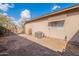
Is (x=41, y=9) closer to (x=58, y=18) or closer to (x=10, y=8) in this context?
(x=58, y=18)

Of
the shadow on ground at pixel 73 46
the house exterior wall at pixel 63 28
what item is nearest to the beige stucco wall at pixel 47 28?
the house exterior wall at pixel 63 28

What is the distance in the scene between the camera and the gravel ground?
2.29 metres

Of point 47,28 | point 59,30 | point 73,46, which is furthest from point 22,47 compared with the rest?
point 73,46

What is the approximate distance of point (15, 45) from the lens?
7.62 feet

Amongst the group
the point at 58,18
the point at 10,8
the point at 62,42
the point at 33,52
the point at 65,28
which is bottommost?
the point at 33,52

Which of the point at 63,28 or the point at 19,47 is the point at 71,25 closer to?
the point at 63,28

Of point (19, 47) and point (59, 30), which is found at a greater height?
point (59, 30)

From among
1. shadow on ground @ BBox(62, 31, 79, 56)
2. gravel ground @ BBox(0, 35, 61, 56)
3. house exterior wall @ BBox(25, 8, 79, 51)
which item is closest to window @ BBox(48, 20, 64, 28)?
house exterior wall @ BBox(25, 8, 79, 51)

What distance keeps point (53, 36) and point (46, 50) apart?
0.23 m

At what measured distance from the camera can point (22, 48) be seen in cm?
232

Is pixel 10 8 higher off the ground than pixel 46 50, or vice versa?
pixel 10 8

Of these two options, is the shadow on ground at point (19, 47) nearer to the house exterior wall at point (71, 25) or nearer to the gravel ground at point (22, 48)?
the gravel ground at point (22, 48)

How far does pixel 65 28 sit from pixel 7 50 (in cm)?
89

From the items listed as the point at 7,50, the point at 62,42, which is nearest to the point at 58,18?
the point at 62,42
